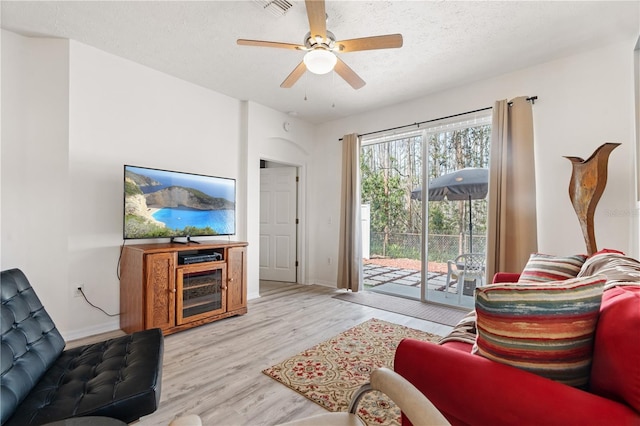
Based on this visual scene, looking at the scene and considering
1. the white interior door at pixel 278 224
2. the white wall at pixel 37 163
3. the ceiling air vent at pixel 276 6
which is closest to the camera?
the ceiling air vent at pixel 276 6

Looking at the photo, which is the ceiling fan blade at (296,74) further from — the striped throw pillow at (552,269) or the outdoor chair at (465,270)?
the outdoor chair at (465,270)

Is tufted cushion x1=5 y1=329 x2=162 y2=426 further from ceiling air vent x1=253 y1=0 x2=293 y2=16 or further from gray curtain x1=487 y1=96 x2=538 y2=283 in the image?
gray curtain x1=487 y1=96 x2=538 y2=283

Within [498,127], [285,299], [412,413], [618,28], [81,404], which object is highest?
[618,28]

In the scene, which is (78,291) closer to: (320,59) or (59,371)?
(59,371)

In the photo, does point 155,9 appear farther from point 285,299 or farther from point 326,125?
point 285,299

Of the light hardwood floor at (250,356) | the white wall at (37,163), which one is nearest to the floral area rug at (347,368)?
the light hardwood floor at (250,356)

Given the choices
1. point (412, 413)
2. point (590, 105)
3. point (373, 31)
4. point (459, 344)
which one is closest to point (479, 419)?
point (412, 413)

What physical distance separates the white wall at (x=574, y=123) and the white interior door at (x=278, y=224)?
2.70 meters

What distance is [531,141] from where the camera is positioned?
2.95 m

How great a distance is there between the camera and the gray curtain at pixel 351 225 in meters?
4.34

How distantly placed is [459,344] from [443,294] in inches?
104

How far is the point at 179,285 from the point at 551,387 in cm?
285

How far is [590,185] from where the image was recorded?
92.1 inches

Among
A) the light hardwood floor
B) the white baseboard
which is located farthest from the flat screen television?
the light hardwood floor
